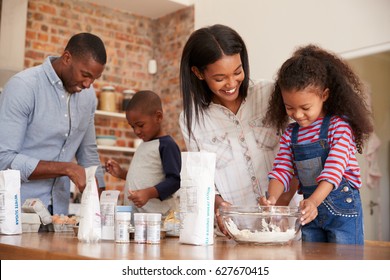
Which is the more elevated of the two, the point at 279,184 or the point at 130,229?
the point at 279,184

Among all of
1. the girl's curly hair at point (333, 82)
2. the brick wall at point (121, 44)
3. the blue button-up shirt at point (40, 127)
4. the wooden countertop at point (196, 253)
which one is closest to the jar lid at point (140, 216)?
the wooden countertop at point (196, 253)

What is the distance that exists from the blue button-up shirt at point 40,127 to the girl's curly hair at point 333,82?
98 centimetres

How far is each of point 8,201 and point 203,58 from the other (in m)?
0.80

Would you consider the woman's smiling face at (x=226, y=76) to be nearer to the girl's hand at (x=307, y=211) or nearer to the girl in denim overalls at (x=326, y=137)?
the girl in denim overalls at (x=326, y=137)

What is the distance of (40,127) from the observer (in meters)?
2.09

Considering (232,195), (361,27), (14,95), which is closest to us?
(232,195)

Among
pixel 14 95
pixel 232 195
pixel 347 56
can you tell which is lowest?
pixel 232 195

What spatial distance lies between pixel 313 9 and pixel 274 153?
8.35ft

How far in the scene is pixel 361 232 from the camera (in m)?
1.59

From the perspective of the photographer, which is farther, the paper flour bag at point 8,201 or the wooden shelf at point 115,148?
the wooden shelf at point 115,148

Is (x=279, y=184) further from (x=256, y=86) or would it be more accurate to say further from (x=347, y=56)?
(x=347, y=56)

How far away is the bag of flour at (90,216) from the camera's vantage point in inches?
53.5

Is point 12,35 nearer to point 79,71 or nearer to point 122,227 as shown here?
point 79,71
